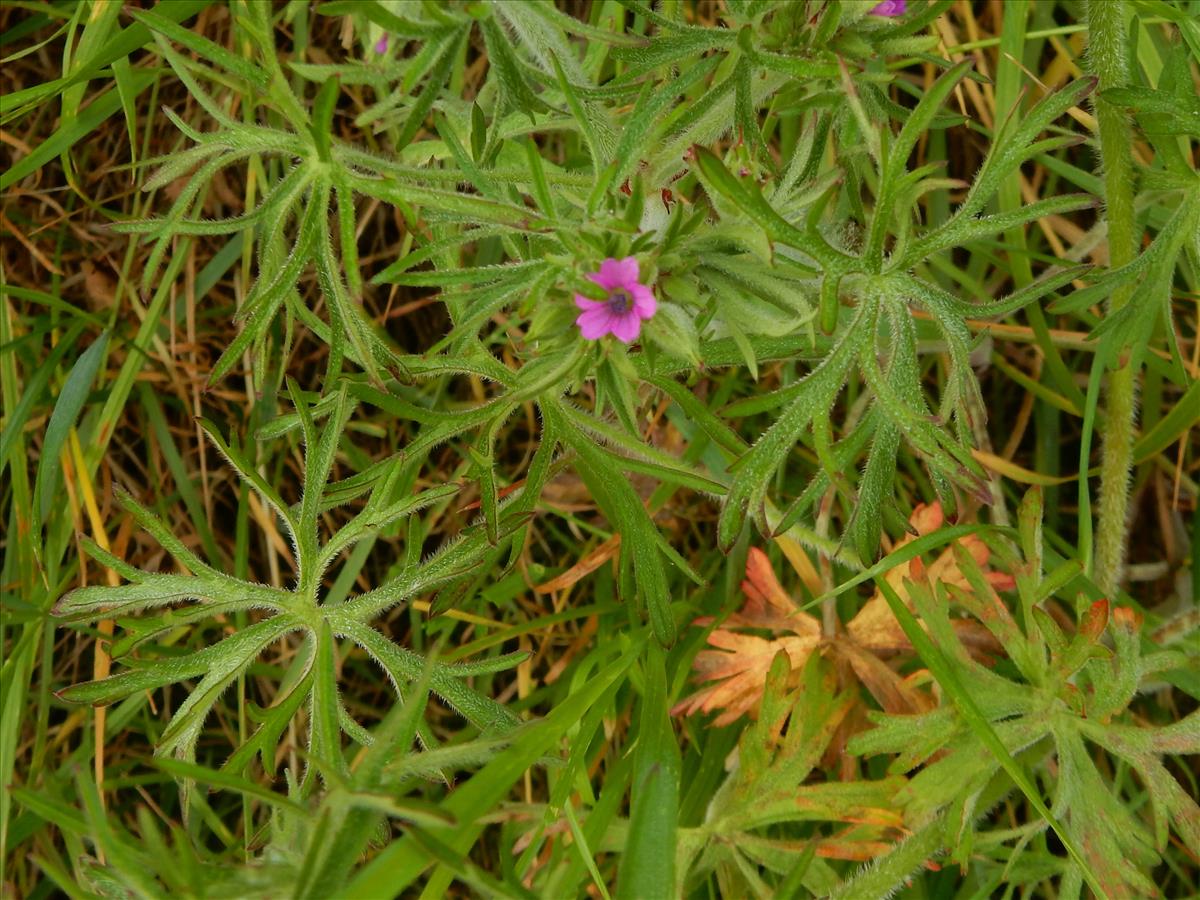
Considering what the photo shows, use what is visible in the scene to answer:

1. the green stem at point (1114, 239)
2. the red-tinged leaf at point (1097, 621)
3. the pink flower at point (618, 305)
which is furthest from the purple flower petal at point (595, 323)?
the red-tinged leaf at point (1097, 621)

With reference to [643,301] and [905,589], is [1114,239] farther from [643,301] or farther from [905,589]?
[643,301]

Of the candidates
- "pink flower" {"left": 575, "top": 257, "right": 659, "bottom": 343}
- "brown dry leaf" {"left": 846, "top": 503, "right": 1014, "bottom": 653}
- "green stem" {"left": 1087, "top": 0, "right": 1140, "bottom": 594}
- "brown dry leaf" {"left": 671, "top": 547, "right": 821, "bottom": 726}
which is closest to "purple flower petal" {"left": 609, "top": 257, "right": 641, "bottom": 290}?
"pink flower" {"left": 575, "top": 257, "right": 659, "bottom": 343}

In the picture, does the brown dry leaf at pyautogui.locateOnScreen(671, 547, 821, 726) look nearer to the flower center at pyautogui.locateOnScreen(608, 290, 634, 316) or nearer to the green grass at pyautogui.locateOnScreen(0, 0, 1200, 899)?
the green grass at pyautogui.locateOnScreen(0, 0, 1200, 899)

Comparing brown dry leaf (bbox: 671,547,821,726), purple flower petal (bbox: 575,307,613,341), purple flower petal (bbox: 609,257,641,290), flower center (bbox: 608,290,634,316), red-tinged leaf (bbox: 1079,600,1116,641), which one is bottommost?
brown dry leaf (bbox: 671,547,821,726)

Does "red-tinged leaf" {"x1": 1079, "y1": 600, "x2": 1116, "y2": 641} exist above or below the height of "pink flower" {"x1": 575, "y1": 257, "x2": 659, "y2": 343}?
below

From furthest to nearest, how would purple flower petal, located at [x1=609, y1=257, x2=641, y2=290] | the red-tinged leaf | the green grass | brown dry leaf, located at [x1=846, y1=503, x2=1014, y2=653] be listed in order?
brown dry leaf, located at [x1=846, y1=503, x2=1014, y2=653], the red-tinged leaf, the green grass, purple flower petal, located at [x1=609, y1=257, x2=641, y2=290]

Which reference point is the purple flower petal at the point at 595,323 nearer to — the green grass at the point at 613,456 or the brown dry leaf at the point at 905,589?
the green grass at the point at 613,456

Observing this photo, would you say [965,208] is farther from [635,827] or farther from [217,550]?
[217,550]

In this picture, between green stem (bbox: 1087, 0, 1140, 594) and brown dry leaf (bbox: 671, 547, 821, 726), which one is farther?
brown dry leaf (bbox: 671, 547, 821, 726)
